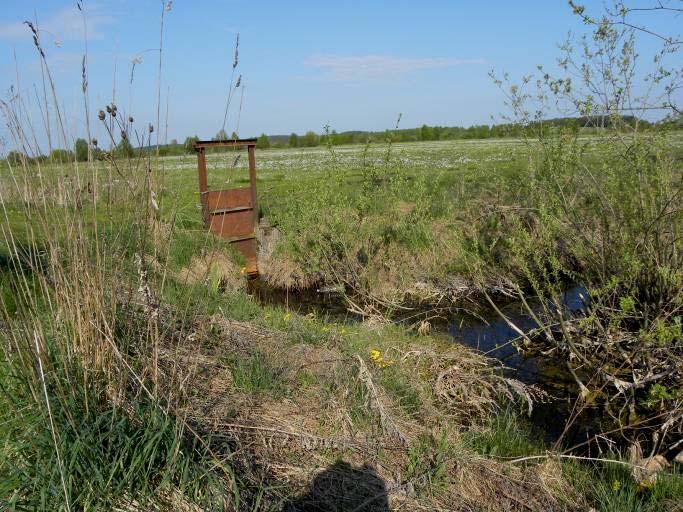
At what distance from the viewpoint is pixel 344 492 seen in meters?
3.30

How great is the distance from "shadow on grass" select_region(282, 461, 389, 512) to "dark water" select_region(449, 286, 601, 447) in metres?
1.71

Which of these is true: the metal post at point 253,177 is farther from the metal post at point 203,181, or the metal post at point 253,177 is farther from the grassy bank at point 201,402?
the grassy bank at point 201,402

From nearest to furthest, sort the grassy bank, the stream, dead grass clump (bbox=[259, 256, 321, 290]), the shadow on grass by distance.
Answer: the grassy bank, the shadow on grass, the stream, dead grass clump (bbox=[259, 256, 321, 290])

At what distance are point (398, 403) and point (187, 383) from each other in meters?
1.70

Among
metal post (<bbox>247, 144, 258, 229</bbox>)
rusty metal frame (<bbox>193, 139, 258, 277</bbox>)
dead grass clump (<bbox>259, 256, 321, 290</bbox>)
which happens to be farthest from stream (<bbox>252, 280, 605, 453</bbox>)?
metal post (<bbox>247, 144, 258, 229</bbox>)

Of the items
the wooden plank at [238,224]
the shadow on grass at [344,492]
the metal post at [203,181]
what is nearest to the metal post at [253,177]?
the wooden plank at [238,224]

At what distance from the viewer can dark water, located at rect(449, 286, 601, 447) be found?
203 inches

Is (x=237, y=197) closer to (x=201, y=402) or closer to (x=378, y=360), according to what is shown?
(x=378, y=360)

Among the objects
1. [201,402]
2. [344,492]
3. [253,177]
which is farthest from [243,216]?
[344,492]

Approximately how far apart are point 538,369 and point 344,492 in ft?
12.6

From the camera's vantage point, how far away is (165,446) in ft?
9.46

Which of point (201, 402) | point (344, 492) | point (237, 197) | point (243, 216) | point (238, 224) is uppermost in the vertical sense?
point (237, 197)

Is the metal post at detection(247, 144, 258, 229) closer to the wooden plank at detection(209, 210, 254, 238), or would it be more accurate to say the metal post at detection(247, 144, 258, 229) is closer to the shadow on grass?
the wooden plank at detection(209, 210, 254, 238)

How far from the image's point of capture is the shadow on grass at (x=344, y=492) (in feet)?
10.3
